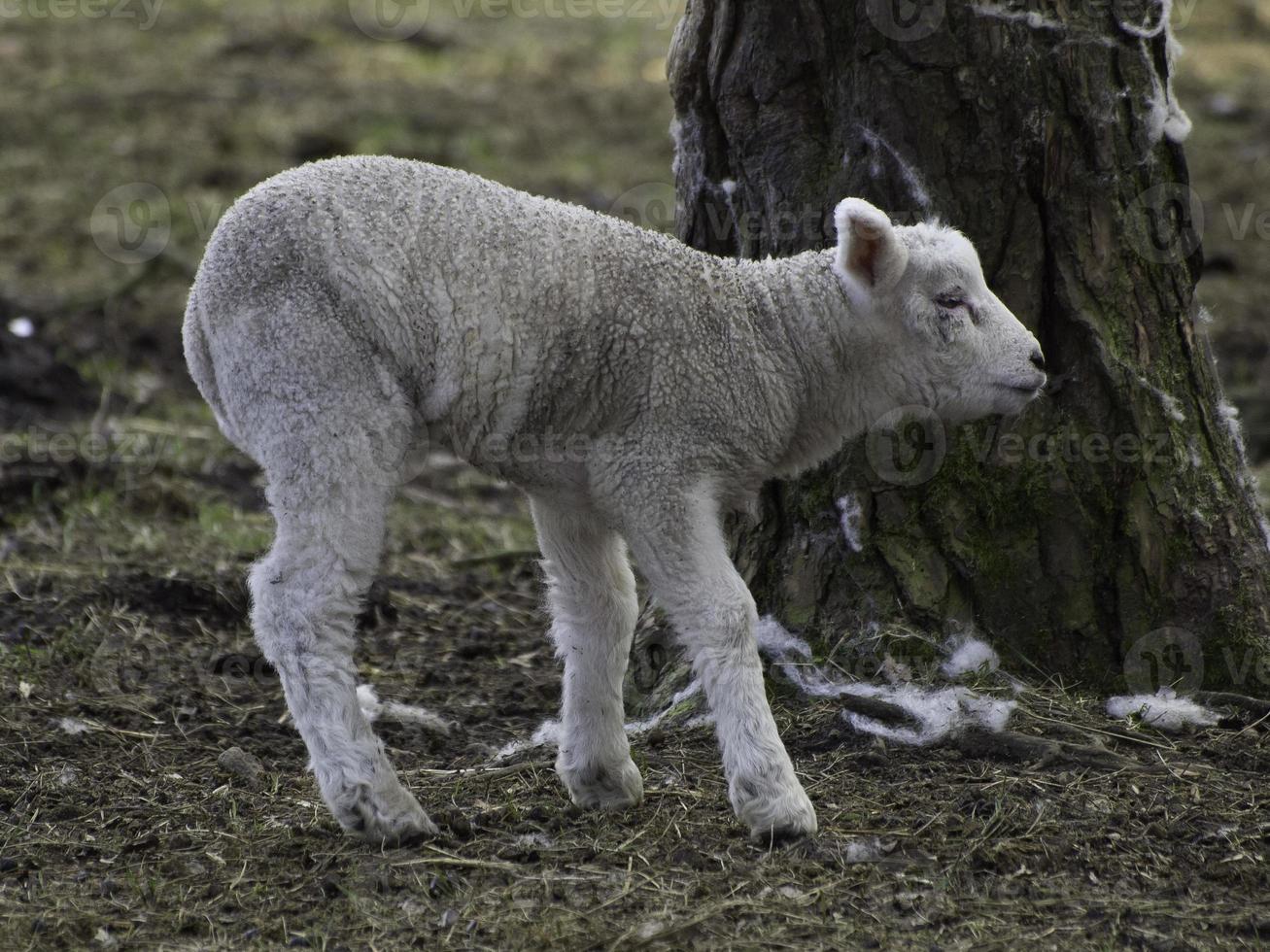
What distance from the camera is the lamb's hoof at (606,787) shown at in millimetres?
4570

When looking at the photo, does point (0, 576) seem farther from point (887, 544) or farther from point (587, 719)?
point (887, 544)

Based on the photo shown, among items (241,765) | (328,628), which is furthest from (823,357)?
(241,765)

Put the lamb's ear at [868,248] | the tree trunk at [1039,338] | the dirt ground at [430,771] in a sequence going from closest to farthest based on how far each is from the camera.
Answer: the dirt ground at [430,771] < the lamb's ear at [868,248] < the tree trunk at [1039,338]

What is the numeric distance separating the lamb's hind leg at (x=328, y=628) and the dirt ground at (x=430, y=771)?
164mm

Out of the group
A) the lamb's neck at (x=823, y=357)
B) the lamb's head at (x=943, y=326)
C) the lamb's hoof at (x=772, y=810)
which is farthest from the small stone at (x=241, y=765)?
the lamb's head at (x=943, y=326)

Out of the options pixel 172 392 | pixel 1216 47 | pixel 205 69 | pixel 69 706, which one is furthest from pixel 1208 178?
pixel 69 706

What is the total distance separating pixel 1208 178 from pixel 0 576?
9.95 meters

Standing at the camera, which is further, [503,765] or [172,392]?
[172,392]

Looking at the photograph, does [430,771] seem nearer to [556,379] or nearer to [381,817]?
[381,817]

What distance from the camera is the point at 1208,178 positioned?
42.2 feet

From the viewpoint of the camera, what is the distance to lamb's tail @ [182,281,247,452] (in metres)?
4.31

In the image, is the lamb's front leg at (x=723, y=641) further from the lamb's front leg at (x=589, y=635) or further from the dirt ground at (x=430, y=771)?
the lamb's front leg at (x=589, y=635)

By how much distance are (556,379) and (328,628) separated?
2.92 feet

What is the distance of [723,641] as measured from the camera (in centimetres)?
417
